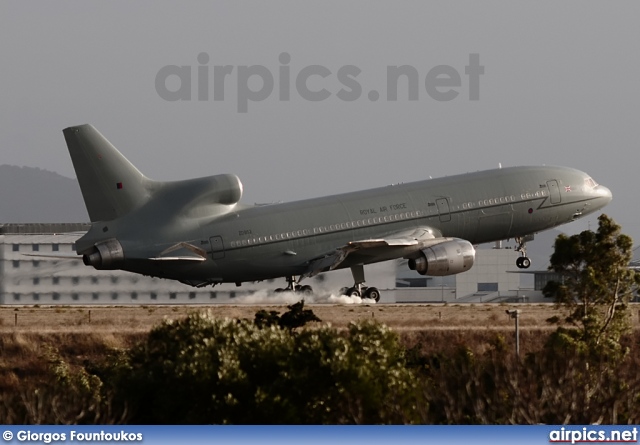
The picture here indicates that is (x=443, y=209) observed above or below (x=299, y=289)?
above

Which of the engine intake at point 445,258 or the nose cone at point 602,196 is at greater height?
the nose cone at point 602,196

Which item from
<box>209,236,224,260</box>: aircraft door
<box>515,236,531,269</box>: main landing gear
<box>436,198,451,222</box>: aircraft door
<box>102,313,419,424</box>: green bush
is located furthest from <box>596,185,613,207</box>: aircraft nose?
<box>102,313,419,424</box>: green bush

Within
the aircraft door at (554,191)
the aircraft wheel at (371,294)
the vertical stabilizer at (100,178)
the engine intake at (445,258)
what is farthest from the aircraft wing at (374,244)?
the vertical stabilizer at (100,178)

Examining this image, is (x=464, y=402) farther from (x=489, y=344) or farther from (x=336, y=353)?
(x=489, y=344)

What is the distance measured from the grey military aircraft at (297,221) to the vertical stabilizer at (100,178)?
2.2 inches

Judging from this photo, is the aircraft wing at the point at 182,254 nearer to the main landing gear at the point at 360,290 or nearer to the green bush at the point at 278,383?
the main landing gear at the point at 360,290

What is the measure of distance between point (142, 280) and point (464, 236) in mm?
46313

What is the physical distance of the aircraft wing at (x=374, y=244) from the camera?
85.4m

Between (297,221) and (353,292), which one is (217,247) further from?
(353,292)

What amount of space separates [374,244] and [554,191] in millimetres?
12331

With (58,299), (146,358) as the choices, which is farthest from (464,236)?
(58,299)

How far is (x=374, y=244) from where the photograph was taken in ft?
281

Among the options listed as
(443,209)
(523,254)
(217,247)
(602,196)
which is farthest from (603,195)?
(217,247)

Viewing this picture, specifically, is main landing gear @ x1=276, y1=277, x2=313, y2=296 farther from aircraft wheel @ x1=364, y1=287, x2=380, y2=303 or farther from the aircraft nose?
the aircraft nose
